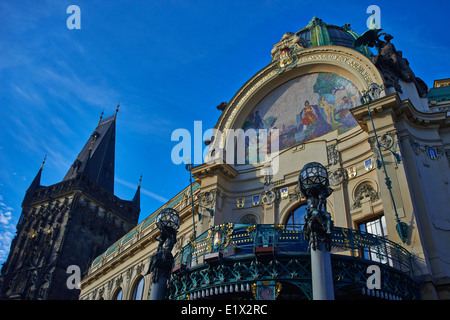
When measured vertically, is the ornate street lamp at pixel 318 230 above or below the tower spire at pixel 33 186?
below

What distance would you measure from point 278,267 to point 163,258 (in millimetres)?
4865

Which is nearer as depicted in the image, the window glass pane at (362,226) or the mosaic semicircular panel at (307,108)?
the window glass pane at (362,226)

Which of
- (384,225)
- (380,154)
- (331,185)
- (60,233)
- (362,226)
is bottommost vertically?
(384,225)

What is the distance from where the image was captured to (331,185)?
66.2 feet

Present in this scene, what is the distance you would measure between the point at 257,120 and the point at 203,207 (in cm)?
635

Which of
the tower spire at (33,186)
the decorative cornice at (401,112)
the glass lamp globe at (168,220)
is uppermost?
the tower spire at (33,186)

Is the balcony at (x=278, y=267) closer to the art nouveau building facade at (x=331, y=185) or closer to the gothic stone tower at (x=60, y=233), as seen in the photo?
the art nouveau building facade at (x=331, y=185)

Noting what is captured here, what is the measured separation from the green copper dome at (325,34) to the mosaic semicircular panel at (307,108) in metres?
3.54

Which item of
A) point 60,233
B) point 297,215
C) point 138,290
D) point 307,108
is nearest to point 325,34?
point 307,108

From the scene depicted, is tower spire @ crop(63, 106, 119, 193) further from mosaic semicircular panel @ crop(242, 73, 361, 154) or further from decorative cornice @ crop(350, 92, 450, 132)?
decorative cornice @ crop(350, 92, 450, 132)

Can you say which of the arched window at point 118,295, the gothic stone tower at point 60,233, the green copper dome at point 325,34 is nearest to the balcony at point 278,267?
the green copper dome at point 325,34

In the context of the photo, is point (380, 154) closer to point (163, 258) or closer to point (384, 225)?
point (384, 225)

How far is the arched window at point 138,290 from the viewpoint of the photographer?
28.7 metres

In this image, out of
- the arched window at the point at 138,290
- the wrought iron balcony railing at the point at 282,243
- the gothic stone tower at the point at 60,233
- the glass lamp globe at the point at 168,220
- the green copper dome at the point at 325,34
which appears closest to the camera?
the wrought iron balcony railing at the point at 282,243
